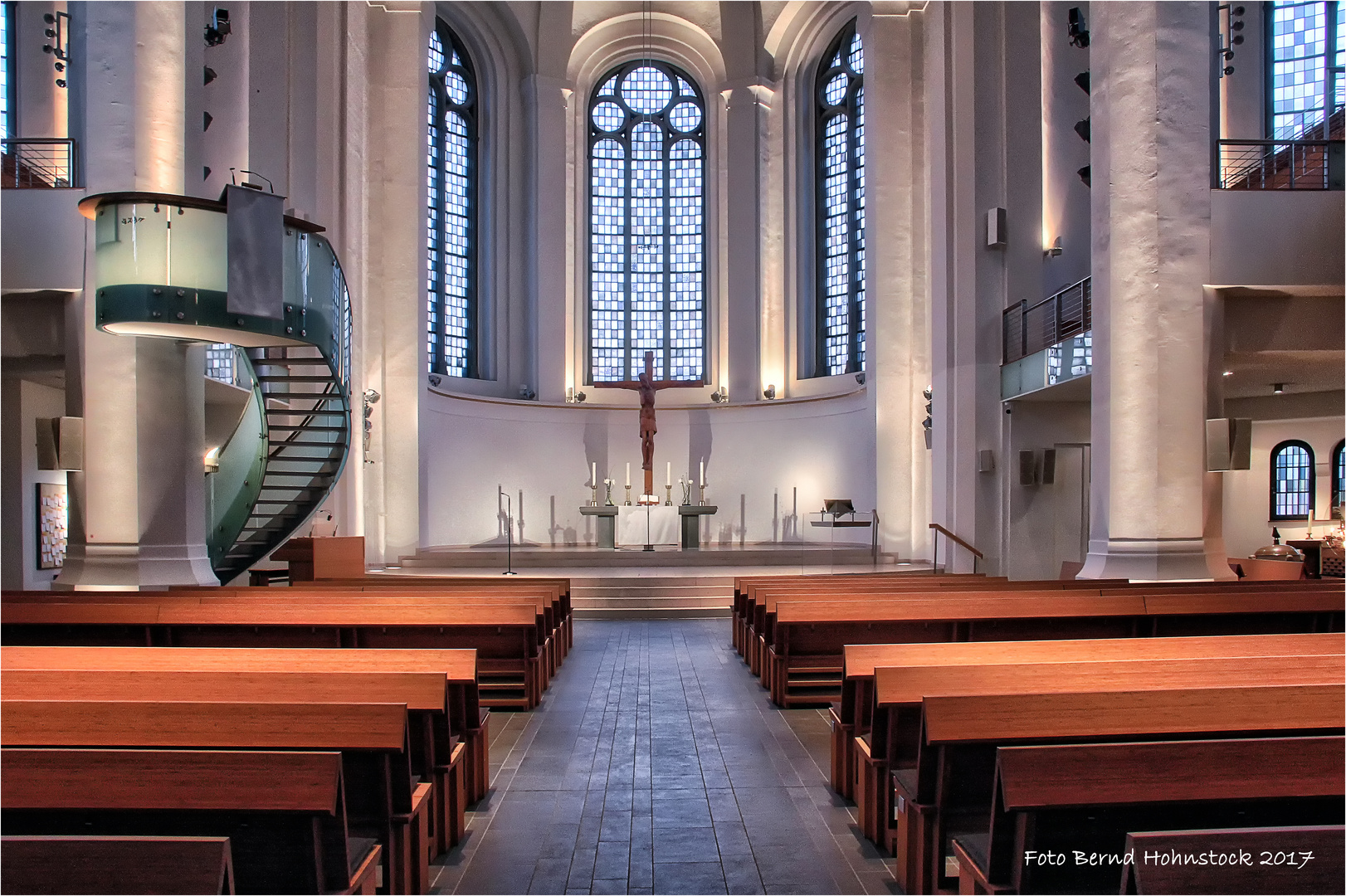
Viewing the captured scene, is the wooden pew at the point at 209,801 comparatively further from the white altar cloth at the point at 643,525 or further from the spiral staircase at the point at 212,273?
the white altar cloth at the point at 643,525

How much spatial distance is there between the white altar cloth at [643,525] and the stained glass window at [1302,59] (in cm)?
1033

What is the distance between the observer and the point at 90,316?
8.60 metres

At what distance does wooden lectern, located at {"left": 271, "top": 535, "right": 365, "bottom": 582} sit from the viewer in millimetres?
10703

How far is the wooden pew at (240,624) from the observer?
18.0 feet

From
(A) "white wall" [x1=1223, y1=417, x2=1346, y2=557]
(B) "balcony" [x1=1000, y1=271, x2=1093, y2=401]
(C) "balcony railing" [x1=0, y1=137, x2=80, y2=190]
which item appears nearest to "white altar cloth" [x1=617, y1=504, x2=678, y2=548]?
(B) "balcony" [x1=1000, y1=271, x2=1093, y2=401]

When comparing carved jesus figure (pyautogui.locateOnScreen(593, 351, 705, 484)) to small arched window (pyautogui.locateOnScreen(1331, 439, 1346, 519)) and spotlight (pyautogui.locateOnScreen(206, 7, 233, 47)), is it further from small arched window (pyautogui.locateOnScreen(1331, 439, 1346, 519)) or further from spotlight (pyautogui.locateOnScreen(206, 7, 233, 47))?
small arched window (pyautogui.locateOnScreen(1331, 439, 1346, 519))

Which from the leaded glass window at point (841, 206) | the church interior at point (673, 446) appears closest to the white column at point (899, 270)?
the church interior at point (673, 446)

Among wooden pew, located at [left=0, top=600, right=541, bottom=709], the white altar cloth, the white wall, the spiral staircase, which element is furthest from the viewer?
the white altar cloth

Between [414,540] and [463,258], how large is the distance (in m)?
6.73

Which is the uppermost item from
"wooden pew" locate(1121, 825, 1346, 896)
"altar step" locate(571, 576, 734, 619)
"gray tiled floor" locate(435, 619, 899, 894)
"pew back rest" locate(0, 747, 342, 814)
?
"pew back rest" locate(0, 747, 342, 814)

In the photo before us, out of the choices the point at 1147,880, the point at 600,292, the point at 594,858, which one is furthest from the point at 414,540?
the point at 1147,880

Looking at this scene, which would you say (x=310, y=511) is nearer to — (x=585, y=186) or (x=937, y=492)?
(x=937, y=492)

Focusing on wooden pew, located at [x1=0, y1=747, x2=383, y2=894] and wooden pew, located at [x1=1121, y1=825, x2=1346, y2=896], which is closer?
wooden pew, located at [x1=1121, y1=825, x2=1346, y2=896]

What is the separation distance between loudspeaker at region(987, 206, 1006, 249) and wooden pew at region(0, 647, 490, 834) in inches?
426
